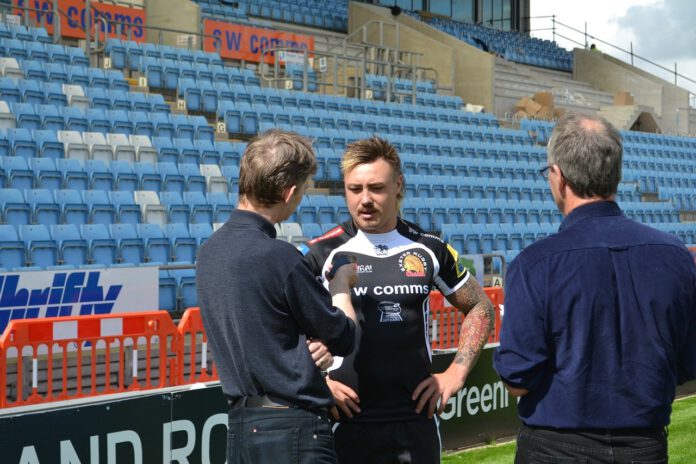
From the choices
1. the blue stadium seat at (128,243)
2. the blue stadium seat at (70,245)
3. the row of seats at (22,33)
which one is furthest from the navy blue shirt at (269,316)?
the row of seats at (22,33)

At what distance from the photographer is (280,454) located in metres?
2.54

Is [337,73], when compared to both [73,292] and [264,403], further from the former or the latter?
[264,403]

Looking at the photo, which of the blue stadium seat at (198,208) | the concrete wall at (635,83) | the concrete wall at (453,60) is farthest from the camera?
the concrete wall at (635,83)

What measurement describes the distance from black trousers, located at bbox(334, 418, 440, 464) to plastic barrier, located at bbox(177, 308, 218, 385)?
10.4 ft

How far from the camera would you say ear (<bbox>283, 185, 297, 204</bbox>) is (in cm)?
263

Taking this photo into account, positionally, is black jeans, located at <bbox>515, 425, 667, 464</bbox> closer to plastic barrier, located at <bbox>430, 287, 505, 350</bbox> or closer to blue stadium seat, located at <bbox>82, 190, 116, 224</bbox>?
plastic barrier, located at <bbox>430, 287, 505, 350</bbox>

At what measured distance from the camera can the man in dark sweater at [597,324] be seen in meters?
2.40

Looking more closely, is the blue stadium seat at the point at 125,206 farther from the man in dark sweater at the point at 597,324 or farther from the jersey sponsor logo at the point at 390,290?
the man in dark sweater at the point at 597,324

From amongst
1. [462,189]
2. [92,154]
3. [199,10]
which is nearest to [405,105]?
[462,189]

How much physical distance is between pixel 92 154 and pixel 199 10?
9.13 metres

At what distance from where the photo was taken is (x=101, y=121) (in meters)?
13.4

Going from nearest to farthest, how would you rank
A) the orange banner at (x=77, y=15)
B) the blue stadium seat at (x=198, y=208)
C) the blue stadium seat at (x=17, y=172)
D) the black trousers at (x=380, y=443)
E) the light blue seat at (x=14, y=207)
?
the black trousers at (x=380, y=443), the light blue seat at (x=14, y=207), the blue stadium seat at (x=17, y=172), the blue stadium seat at (x=198, y=208), the orange banner at (x=77, y=15)

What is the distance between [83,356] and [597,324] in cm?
439

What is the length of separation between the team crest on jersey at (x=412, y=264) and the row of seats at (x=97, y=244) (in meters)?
7.50
